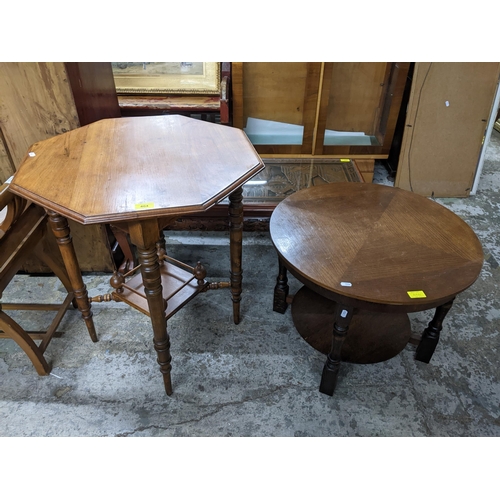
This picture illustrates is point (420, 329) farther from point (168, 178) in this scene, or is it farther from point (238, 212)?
point (168, 178)

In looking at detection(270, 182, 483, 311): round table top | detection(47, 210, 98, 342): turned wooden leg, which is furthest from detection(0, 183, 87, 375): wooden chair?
detection(270, 182, 483, 311): round table top

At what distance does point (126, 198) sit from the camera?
1.47 metres

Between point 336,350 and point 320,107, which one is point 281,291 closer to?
point 336,350

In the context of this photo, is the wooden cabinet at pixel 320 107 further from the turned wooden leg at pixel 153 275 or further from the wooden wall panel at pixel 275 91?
the turned wooden leg at pixel 153 275

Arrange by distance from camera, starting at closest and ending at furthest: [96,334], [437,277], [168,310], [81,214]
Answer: [81,214], [437,277], [168,310], [96,334]

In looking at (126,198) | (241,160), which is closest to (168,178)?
(126,198)

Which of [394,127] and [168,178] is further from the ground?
[168,178]

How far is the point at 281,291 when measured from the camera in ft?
7.80

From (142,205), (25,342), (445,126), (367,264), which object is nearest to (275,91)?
(445,126)

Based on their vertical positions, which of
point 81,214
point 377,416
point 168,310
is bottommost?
point 377,416


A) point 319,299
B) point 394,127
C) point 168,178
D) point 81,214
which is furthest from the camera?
point 394,127

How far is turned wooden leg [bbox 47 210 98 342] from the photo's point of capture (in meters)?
1.81

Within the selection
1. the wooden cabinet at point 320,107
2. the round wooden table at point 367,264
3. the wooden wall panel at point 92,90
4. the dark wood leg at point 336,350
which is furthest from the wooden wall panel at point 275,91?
the dark wood leg at point 336,350

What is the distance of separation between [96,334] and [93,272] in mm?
561
